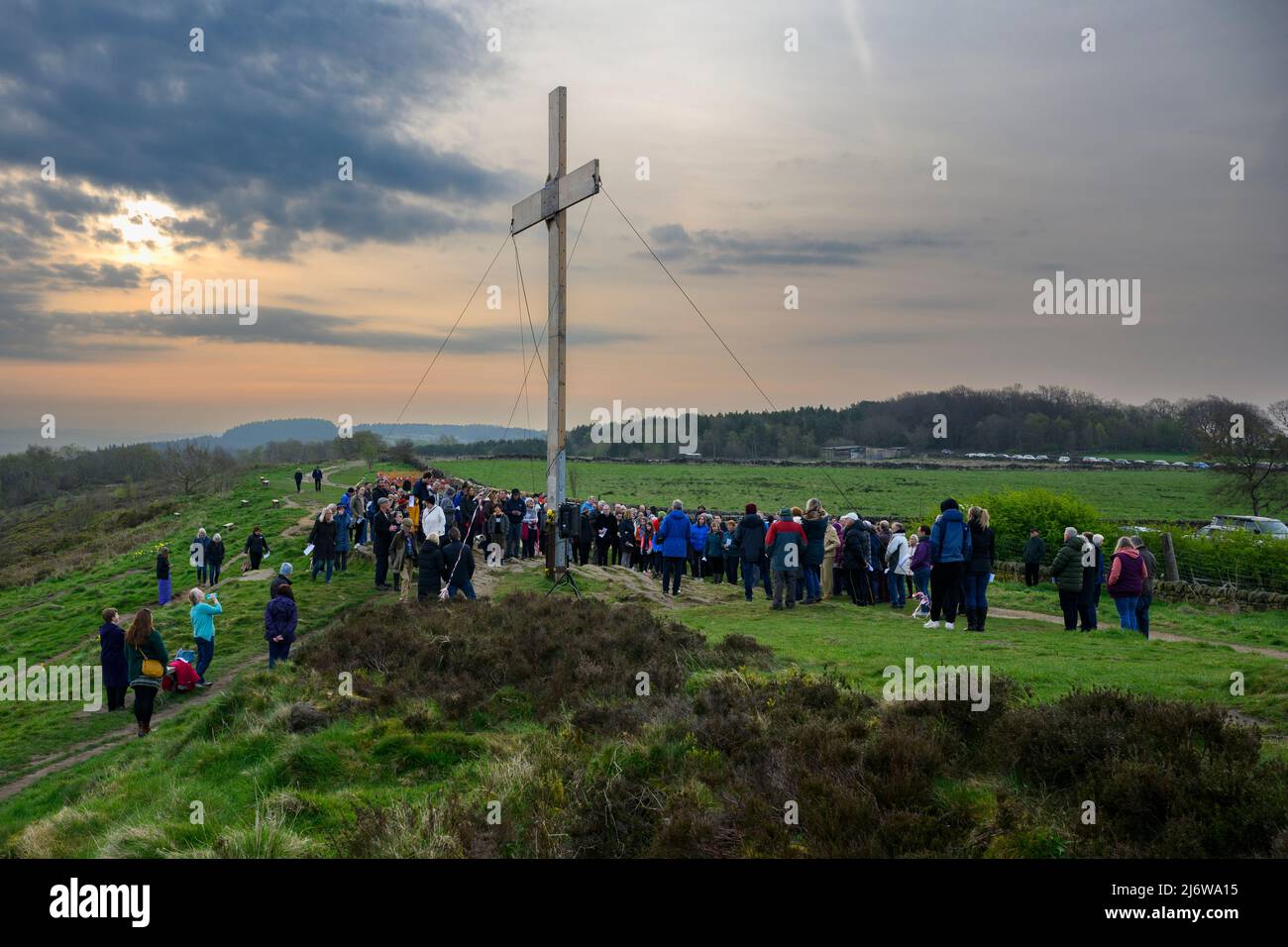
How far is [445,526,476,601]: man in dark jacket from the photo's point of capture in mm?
16266

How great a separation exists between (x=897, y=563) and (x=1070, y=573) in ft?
12.2

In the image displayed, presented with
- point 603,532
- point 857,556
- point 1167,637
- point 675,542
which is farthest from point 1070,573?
point 603,532

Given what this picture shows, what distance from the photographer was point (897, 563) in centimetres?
1736

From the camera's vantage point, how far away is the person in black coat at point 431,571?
16109 millimetres

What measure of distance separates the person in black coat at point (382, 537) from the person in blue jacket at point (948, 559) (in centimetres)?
1354

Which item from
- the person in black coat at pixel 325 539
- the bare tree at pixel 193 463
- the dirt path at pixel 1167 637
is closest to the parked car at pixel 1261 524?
the dirt path at pixel 1167 637

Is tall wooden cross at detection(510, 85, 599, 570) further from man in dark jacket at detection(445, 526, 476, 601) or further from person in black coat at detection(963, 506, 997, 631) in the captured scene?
person in black coat at detection(963, 506, 997, 631)

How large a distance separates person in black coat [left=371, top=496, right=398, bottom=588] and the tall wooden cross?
620 centimetres

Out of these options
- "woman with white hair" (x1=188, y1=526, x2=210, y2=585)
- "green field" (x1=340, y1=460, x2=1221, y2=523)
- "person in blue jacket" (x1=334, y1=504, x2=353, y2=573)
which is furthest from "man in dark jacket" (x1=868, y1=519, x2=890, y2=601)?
"green field" (x1=340, y1=460, x2=1221, y2=523)

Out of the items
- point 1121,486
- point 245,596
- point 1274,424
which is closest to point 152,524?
point 245,596

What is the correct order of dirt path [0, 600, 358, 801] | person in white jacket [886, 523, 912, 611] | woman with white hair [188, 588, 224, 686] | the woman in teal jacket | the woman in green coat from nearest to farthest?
dirt path [0, 600, 358, 801] → the woman in green coat → woman with white hair [188, 588, 224, 686] → person in white jacket [886, 523, 912, 611] → the woman in teal jacket

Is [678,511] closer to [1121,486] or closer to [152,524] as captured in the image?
[152,524]

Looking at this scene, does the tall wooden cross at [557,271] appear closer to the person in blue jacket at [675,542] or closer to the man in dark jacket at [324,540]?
the person in blue jacket at [675,542]
